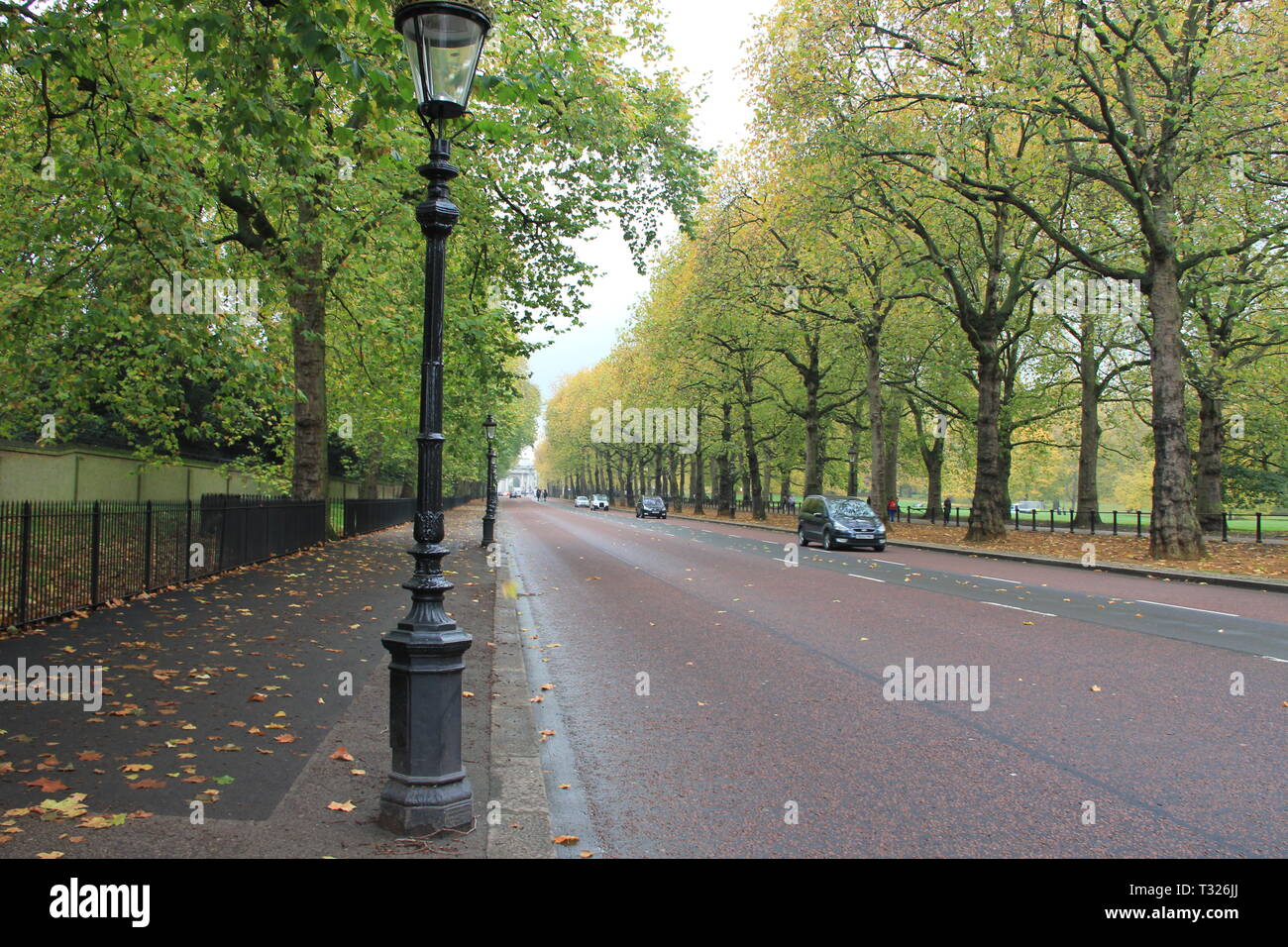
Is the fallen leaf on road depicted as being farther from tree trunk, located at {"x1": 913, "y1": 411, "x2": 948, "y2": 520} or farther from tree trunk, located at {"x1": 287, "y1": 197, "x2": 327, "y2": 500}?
tree trunk, located at {"x1": 913, "y1": 411, "x2": 948, "y2": 520}

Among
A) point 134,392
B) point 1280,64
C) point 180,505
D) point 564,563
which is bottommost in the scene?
point 564,563

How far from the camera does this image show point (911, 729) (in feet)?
20.2

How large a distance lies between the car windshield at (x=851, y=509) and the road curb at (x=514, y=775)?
70.2 ft

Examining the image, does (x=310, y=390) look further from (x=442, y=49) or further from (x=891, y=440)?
(x=891, y=440)

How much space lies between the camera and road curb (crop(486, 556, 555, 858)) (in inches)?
159

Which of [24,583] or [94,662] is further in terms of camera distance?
[24,583]

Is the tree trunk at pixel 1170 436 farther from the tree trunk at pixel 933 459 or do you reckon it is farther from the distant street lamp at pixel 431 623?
the tree trunk at pixel 933 459

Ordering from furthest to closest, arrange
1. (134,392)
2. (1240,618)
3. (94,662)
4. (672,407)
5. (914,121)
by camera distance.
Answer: (672,407)
(914,121)
(134,392)
(1240,618)
(94,662)

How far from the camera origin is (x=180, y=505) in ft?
43.8

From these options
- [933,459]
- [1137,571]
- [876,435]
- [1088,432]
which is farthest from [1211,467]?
[933,459]

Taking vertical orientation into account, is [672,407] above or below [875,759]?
above

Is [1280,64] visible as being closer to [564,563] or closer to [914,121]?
[914,121]

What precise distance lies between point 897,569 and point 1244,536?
22619 mm
